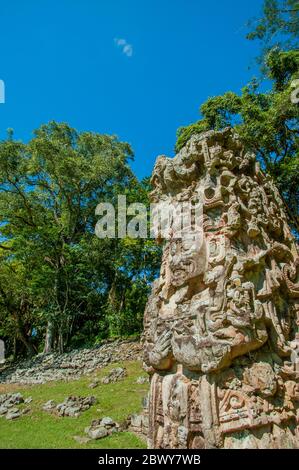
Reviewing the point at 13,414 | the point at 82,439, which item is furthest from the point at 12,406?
the point at 82,439

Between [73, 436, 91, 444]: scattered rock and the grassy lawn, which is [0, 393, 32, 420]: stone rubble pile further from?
[73, 436, 91, 444]: scattered rock

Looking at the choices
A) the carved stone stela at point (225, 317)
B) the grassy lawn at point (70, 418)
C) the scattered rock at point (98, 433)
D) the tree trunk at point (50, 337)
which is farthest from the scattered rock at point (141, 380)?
the tree trunk at point (50, 337)

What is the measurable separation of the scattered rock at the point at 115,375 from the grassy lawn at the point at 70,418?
0.23m

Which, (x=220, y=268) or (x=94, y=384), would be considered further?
(x=94, y=384)

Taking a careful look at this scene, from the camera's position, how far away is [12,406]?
34.5 feet

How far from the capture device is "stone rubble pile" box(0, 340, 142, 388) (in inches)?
574

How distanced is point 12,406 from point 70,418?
2717 mm

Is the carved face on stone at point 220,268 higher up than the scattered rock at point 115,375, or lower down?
higher up

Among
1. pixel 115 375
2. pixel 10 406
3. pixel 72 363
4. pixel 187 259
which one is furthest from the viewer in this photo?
pixel 72 363

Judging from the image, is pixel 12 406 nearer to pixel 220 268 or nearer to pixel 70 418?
pixel 70 418

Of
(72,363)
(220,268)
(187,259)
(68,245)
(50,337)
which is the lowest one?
(72,363)

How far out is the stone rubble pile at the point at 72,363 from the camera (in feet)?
47.8

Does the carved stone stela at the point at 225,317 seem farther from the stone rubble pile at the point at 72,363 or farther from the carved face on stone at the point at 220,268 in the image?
the stone rubble pile at the point at 72,363

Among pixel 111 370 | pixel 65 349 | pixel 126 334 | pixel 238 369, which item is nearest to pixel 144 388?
pixel 111 370
